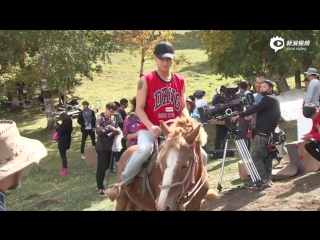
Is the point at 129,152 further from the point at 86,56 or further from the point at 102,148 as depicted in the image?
the point at 86,56

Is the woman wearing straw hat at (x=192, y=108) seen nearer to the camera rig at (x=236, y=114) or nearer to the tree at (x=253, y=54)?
the camera rig at (x=236, y=114)

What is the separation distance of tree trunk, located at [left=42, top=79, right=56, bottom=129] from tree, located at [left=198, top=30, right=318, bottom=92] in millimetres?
5797

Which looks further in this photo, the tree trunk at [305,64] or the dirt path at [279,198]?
the tree trunk at [305,64]

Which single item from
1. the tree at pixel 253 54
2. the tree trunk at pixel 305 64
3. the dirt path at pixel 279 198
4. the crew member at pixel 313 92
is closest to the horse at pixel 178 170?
the dirt path at pixel 279 198

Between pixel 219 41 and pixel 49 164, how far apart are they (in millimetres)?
6496

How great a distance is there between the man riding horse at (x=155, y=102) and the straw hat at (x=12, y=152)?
2.46m

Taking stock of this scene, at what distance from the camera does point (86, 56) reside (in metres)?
14.8

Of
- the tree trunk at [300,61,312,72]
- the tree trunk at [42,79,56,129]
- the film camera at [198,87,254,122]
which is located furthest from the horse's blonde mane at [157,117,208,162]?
the tree trunk at [42,79,56,129]

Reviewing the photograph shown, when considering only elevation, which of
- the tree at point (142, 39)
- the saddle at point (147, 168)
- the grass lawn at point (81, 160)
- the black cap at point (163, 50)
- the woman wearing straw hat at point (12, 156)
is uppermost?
the tree at point (142, 39)

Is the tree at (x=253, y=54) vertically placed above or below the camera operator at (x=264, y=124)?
above

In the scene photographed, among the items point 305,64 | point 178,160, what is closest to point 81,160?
point 305,64

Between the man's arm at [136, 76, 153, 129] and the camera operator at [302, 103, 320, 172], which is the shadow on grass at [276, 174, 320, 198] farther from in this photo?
the man's arm at [136, 76, 153, 129]

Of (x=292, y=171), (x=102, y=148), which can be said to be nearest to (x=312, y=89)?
(x=292, y=171)

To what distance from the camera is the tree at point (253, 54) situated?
13.6 metres
